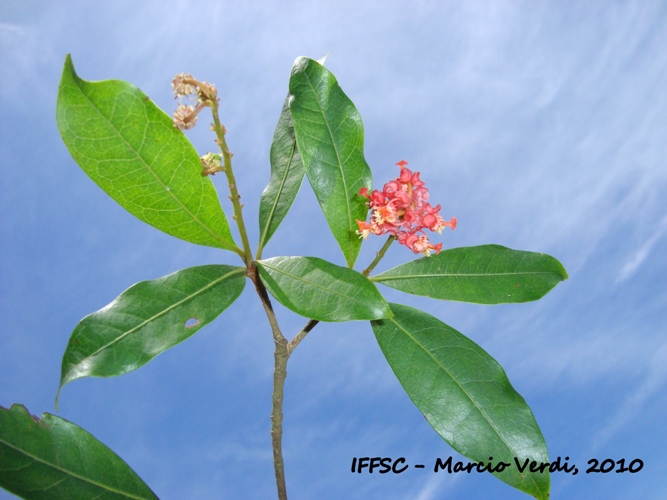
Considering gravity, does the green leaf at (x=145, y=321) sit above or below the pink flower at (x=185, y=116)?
below

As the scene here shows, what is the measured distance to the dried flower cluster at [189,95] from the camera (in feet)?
6.23

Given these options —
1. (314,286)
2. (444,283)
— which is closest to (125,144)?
(314,286)

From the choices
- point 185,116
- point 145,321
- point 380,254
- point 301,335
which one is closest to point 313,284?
point 301,335

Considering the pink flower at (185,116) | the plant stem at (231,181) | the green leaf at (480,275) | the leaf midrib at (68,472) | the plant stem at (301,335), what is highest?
the pink flower at (185,116)

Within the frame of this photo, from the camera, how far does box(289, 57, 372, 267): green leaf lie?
227 cm

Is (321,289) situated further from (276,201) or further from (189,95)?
(189,95)

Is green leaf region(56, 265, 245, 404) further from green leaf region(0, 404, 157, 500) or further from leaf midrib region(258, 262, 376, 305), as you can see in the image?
green leaf region(0, 404, 157, 500)

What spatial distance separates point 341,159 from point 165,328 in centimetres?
93

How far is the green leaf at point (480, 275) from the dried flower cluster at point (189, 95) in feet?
3.04

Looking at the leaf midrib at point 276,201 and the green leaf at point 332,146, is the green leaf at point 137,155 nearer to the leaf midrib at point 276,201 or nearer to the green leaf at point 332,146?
the leaf midrib at point 276,201

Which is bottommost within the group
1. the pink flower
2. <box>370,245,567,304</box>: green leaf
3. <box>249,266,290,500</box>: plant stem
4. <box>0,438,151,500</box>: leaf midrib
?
<box>0,438,151,500</box>: leaf midrib

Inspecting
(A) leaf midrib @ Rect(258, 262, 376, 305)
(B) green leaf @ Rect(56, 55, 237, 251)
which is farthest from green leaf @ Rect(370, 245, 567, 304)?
(B) green leaf @ Rect(56, 55, 237, 251)

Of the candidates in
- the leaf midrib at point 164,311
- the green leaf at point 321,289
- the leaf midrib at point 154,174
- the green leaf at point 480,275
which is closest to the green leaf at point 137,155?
the leaf midrib at point 154,174

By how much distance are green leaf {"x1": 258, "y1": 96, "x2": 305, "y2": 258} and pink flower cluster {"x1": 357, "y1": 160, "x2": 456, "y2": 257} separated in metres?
0.33
